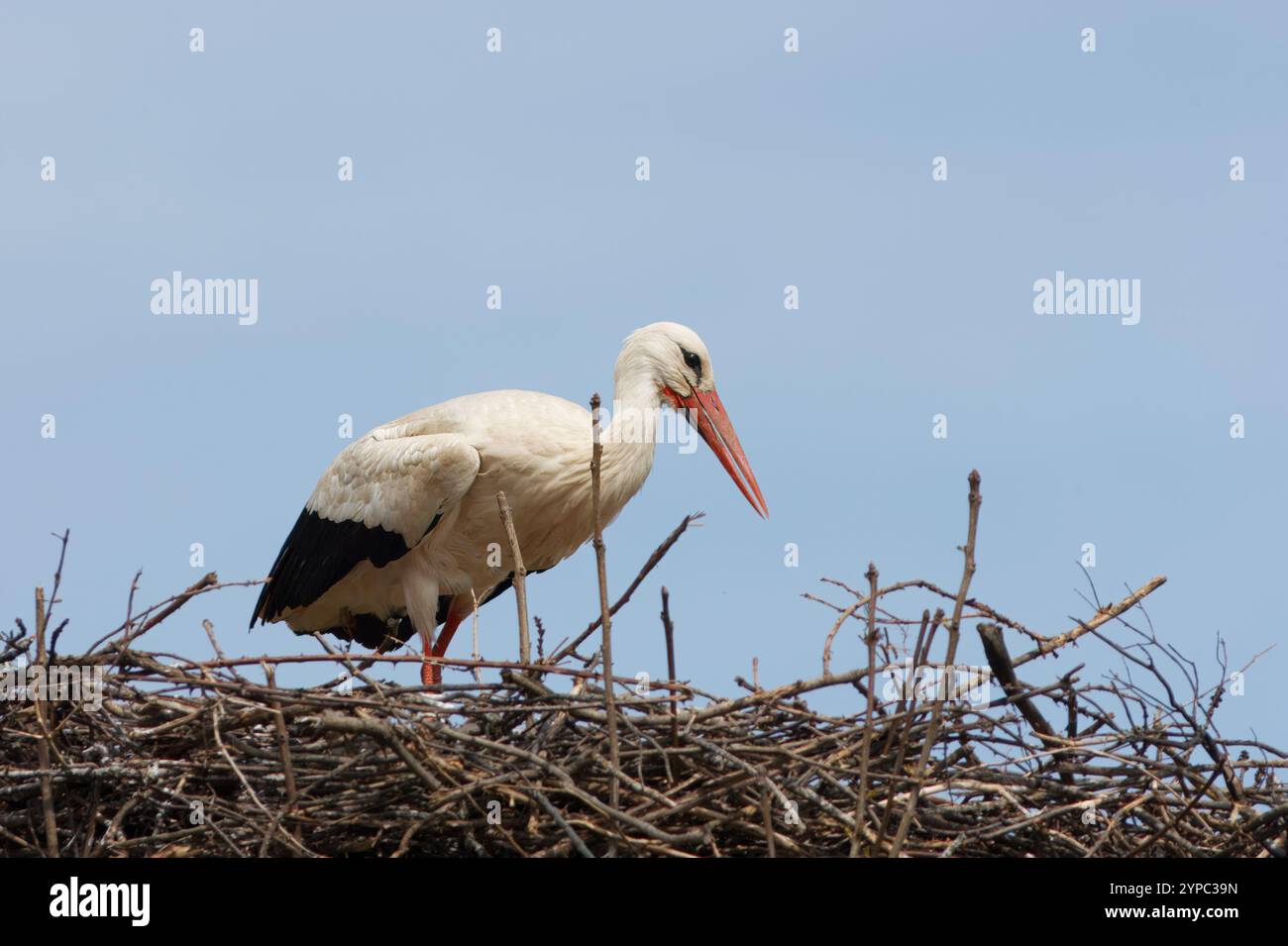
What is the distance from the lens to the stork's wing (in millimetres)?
6441

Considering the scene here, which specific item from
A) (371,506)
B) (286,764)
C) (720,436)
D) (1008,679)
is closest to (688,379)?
(720,436)

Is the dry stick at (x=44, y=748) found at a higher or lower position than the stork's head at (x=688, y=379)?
lower

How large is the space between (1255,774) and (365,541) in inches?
137

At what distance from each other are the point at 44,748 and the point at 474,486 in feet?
8.30

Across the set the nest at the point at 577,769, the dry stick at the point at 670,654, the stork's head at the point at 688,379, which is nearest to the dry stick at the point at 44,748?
the nest at the point at 577,769

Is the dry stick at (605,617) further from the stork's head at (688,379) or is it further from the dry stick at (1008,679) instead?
the stork's head at (688,379)

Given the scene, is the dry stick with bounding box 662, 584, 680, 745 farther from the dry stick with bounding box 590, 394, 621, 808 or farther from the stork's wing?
the stork's wing

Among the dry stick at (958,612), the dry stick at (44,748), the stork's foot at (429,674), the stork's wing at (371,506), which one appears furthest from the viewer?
the stork's foot at (429,674)

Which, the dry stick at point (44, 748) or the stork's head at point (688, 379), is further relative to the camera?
the stork's head at point (688, 379)

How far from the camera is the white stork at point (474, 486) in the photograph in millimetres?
6469

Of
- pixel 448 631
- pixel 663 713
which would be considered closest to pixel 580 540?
pixel 448 631

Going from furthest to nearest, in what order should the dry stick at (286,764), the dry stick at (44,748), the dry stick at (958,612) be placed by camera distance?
the dry stick at (44,748), the dry stick at (286,764), the dry stick at (958,612)

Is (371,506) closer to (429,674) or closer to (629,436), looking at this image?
(429,674)
